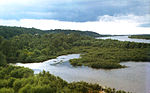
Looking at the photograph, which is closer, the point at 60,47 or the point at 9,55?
the point at 9,55

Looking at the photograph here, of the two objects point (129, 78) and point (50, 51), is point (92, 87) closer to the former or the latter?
point (129, 78)

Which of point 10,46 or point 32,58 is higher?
point 10,46

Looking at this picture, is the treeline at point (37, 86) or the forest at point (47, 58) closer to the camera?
the treeline at point (37, 86)

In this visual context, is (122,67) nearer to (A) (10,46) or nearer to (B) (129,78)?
(B) (129,78)

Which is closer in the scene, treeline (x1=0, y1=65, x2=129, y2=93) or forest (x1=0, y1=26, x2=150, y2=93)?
treeline (x1=0, y1=65, x2=129, y2=93)

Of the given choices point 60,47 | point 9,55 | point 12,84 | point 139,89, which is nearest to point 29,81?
point 12,84

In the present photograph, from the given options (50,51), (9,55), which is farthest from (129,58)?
(9,55)

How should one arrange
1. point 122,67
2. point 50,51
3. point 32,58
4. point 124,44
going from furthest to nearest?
point 124,44
point 50,51
point 32,58
point 122,67

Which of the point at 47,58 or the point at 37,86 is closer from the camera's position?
the point at 37,86

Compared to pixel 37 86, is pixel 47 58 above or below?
below

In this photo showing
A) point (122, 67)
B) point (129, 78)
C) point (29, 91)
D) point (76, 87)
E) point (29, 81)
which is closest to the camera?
point (29, 91)
